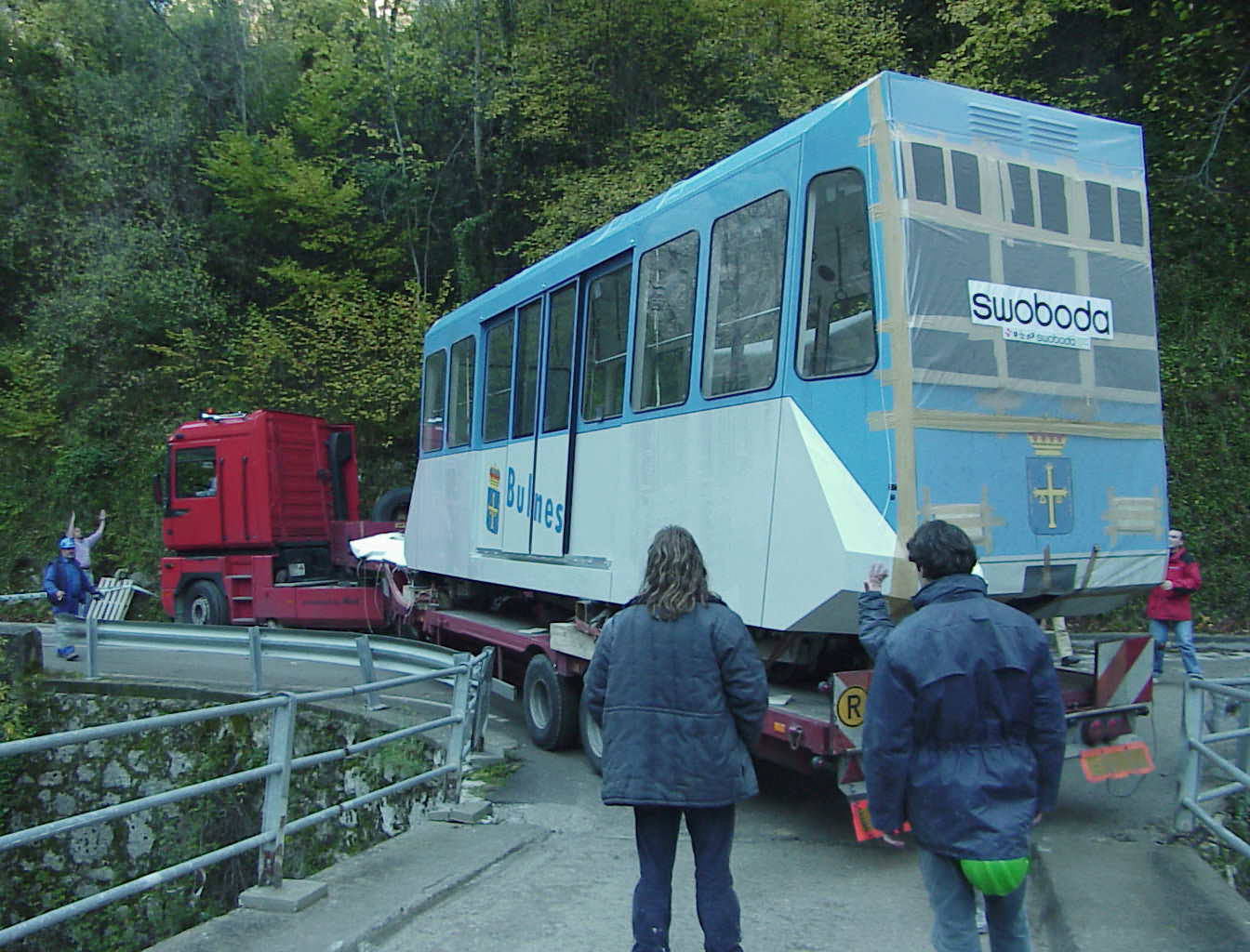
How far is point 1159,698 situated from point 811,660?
223 inches

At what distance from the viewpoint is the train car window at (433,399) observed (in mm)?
11453

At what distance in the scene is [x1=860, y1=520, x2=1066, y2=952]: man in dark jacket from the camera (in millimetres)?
3139

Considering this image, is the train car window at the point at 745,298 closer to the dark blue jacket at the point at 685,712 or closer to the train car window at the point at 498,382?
the dark blue jacket at the point at 685,712

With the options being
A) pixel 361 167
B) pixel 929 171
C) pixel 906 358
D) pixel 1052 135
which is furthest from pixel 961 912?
pixel 361 167

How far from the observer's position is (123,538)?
23.6 m

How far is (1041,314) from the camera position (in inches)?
224

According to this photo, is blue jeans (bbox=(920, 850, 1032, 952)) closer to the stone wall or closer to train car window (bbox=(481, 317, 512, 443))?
the stone wall

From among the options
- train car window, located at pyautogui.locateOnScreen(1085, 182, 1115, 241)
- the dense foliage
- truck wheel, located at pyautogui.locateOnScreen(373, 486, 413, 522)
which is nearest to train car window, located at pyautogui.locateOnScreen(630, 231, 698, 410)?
train car window, located at pyautogui.locateOnScreen(1085, 182, 1115, 241)

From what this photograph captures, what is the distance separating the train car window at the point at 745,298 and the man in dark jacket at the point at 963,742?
2839 mm

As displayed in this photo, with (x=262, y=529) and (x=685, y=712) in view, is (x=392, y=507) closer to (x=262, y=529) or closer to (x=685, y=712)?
(x=262, y=529)

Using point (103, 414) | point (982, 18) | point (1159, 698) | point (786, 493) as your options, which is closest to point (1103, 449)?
point (786, 493)

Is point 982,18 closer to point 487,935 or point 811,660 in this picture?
point 811,660

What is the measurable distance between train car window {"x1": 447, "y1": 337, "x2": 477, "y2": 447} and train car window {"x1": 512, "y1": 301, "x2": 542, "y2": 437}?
121 cm

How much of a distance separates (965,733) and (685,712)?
1.03 m
